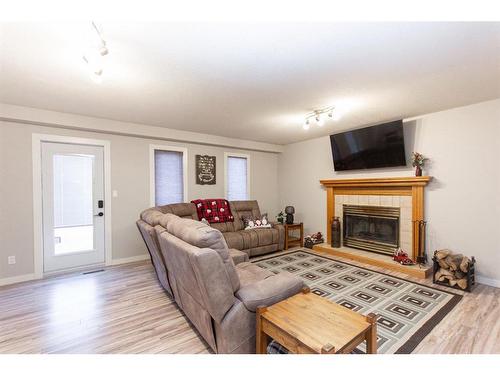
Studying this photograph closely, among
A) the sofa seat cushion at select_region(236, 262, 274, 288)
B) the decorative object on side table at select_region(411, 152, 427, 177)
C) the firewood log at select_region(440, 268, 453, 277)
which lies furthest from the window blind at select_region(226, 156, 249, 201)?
the firewood log at select_region(440, 268, 453, 277)

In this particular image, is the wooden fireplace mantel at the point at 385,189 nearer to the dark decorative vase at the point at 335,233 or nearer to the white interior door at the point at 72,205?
the dark decorative vase at the point at 335,233

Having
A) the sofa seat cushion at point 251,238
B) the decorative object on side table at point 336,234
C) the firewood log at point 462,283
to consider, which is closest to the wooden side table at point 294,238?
the sofa seat cushion at point 251,238

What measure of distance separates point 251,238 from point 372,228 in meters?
2.27

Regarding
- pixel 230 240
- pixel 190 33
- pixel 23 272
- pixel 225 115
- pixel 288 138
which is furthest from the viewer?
pixel 288 138

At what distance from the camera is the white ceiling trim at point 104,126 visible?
121 inches

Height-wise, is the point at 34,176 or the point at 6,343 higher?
the point at 34,176

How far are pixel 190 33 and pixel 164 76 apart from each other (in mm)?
776

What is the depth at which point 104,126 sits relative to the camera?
12.1 feet

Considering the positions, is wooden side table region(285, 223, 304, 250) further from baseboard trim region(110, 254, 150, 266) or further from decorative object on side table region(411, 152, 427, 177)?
baseboard trim region(110, 254, 150, 266)

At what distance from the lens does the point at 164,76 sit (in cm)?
228

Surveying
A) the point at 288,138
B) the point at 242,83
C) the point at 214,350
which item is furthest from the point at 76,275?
the point at 288,138

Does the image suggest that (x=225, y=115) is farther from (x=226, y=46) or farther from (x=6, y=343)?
(x=6, y=343)

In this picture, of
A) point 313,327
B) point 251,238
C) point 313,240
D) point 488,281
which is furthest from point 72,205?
point 488,281

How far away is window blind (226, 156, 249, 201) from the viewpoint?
537cm
